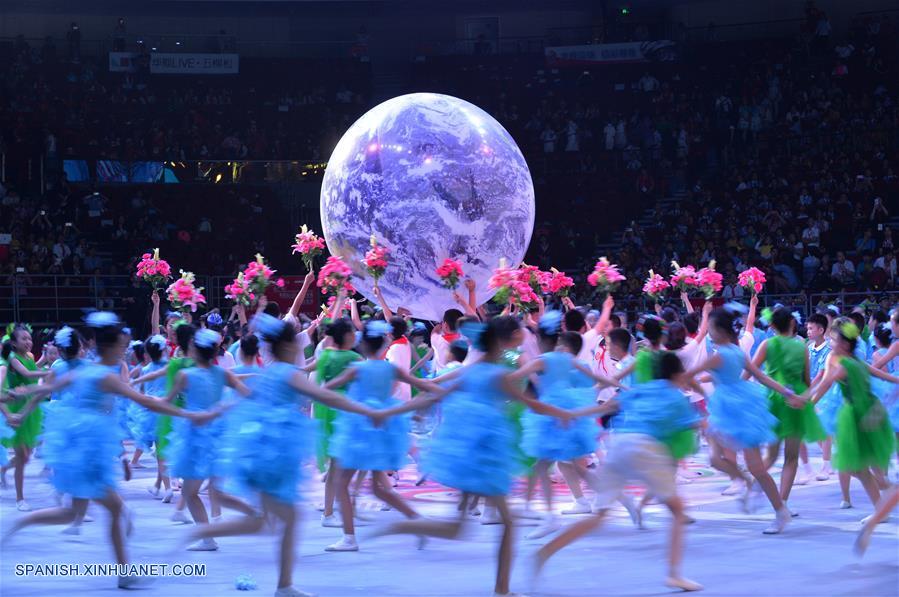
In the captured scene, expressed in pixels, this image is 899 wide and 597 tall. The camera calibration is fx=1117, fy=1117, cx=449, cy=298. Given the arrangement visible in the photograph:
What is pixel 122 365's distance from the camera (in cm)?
916

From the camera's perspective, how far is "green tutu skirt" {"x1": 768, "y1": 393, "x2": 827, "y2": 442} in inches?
315

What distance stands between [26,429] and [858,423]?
650cm

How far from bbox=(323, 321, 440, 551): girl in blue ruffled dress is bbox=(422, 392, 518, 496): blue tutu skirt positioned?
99 centimetres

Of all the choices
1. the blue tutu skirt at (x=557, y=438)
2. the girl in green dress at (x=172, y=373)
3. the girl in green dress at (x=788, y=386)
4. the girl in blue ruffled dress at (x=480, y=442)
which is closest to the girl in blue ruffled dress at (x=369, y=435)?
the blue tutu skirt at (x=557, y=438)

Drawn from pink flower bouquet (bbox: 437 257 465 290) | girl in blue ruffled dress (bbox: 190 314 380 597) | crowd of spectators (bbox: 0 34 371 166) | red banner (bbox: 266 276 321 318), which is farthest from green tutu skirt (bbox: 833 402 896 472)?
crowd of spectators (bbox: 0 34 371 166)

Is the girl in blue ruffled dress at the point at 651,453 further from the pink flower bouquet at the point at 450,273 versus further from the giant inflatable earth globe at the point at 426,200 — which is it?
the giant inflatable earth globe at the point at 426,200

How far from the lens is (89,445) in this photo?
605cm

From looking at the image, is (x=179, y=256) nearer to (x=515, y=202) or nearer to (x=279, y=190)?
(x=279, y=190)

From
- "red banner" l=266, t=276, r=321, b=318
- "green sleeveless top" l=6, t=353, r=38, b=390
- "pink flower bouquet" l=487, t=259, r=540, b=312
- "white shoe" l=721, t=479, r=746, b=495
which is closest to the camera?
"green sleeveless top" l=6, t=353, r=38, b=390

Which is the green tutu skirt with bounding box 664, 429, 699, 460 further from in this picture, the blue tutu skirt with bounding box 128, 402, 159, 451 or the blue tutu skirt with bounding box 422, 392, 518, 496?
the blue tutu skirt with bounding box 128, 402, 159, 451

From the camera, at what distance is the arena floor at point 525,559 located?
20.0ft

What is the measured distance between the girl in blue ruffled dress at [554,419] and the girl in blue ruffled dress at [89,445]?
221cm

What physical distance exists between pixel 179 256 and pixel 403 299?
12497 millimetres

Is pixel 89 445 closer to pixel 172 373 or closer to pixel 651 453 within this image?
pixel 172 373
